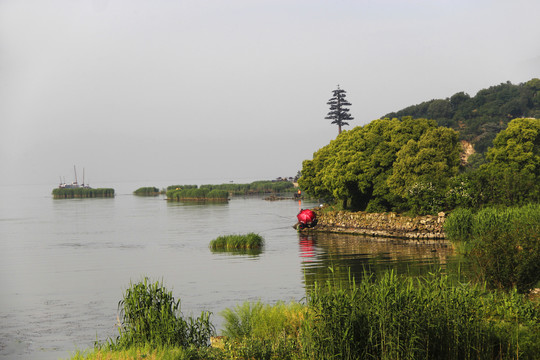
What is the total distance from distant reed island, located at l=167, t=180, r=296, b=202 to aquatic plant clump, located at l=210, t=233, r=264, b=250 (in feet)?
293

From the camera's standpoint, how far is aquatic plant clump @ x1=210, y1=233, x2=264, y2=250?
157 ft

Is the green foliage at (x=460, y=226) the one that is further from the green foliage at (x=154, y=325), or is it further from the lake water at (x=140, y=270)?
the green foliage at (x=154, y=325)

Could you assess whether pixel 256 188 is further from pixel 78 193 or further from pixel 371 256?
pixel 371 256

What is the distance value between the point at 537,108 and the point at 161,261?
405 feet

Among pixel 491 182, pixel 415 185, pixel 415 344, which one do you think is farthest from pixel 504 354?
pixel 415 185

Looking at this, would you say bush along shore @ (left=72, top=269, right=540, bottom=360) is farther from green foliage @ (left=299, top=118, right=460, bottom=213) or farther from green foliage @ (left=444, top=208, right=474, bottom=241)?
green foliage @ (left=299, top=118, right=460, bottom=213)

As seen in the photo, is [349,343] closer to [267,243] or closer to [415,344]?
[415,344]

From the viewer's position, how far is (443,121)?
13900 cm

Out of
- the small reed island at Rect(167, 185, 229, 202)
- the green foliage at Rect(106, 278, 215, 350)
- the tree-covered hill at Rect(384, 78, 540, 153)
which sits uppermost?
the tree-covered hill at Rect(384, 78, 540, 153)

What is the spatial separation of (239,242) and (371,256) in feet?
49.1

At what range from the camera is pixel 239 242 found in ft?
160

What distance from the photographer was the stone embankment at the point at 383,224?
4582 cm

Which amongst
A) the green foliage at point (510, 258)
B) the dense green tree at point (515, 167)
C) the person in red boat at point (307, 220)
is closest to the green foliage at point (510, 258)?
the green foliage at point (510, 258)

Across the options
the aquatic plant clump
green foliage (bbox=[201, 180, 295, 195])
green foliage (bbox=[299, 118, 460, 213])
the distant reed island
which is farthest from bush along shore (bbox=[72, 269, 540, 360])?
green foliage (bbox=[201, 180, 295, 195])
